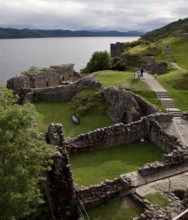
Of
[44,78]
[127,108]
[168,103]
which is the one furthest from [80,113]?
[44,78]

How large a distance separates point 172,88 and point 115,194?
2439cm

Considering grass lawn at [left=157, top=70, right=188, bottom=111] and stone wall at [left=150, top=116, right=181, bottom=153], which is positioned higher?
grass lawn at [left=157, top=70, right=188, bottom=111]

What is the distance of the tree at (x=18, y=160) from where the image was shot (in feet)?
55.7

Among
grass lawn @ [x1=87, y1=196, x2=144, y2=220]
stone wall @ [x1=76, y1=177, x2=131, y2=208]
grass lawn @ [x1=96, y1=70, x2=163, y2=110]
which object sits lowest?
grass lawn @ [x1=87, y1=196, x2=144, y2=220]

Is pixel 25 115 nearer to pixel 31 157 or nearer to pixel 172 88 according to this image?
pixel 31 157

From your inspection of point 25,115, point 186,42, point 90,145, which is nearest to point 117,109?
point 90,145

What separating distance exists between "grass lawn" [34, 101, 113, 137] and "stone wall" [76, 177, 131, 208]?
13.1 m

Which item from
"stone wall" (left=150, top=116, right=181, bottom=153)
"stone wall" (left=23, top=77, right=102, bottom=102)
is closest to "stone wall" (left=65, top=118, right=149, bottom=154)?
"stone wall" (left=150, top=116, right=181, bottom=153)

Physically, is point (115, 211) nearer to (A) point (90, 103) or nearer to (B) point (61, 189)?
(B) point (61, 189)

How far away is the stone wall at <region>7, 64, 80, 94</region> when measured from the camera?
189ft

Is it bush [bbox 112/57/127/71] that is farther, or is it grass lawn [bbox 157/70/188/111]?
bush [bbox 112/57/127/71]

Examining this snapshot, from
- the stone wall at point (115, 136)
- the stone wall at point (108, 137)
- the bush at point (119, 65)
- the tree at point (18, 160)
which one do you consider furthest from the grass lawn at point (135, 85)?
the bush at point (119, 65)

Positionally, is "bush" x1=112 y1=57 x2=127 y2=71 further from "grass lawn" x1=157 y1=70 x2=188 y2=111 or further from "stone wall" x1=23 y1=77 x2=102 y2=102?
"grass lawn" x1=157 y1=70 x2=188 y2=111

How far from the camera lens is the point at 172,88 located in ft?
141
